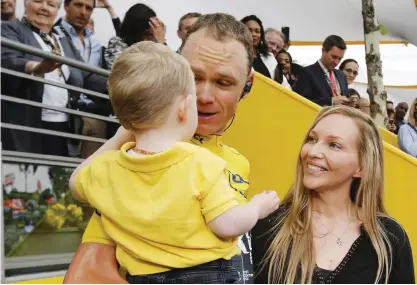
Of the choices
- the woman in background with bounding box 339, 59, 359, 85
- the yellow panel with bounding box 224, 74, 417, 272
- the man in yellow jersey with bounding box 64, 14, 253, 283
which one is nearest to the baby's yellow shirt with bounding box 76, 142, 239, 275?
the man in yellow jersey with bounding box 64, 14, 253, 283

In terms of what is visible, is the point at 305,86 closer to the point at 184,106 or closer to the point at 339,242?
the point at 339,242

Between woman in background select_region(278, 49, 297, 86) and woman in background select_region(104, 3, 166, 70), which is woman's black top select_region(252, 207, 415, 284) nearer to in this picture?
woman in background select_region(104, 3, 166, 70)

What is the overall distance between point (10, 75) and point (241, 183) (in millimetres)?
1701

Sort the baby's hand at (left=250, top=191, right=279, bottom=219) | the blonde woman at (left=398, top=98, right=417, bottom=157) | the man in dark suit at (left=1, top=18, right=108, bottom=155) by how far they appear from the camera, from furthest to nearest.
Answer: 1. the blonde woman at (left=398, top=98, right=417, bottom=157)
2. the man in dark suit at (left=1, top=18, right=108, bottom=155)
3. the baby's hand at (left=250, top=191, right=279, bottom=219)

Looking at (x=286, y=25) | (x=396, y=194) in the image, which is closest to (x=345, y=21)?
(x=286, y=25)

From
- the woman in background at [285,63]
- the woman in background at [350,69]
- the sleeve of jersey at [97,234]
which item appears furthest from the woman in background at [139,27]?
the woman in background at [350,69]

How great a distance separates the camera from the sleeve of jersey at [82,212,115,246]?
1.49 meters

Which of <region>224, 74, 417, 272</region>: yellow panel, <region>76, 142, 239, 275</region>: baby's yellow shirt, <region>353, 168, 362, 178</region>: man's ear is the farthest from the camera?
<region>224, 74, 417, 272</region>: yellow panel

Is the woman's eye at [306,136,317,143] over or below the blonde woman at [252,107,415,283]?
over

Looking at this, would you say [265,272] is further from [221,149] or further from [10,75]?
[10,75]

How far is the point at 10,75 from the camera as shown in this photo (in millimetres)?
3000

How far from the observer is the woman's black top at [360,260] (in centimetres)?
175

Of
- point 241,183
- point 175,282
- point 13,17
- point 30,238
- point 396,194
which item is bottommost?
point 30,238

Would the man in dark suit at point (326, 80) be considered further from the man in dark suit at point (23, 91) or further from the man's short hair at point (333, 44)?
the man in dark suit at point (23, 91)
